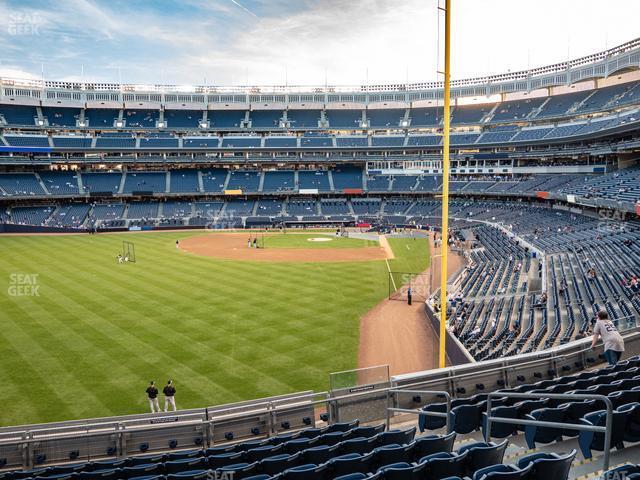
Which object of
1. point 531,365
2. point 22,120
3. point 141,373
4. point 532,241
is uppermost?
point 22,120

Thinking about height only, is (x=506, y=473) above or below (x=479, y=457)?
above

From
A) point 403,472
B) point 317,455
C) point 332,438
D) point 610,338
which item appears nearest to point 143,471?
point 317,455

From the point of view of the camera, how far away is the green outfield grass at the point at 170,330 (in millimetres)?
17375

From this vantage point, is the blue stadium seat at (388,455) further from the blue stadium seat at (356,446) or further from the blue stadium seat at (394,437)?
the blue stadium seat at (394,437)

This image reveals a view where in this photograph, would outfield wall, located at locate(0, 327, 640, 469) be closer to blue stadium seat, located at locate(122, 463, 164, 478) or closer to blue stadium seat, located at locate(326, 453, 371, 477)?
blue stadium seat, located at locate(122, 463, 164, 478)

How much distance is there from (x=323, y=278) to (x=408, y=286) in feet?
22.2

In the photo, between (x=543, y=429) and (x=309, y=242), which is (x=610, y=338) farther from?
(x=309, y=242)

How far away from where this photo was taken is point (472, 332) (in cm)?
2122

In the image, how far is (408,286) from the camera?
33.5 metres

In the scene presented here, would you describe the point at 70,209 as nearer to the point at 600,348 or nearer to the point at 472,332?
the point at 472,332

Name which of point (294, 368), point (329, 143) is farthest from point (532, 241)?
point (329, 143)

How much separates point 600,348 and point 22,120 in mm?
90731

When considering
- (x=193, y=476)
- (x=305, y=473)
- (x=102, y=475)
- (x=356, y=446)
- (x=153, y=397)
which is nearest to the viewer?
(x=305, y=473)

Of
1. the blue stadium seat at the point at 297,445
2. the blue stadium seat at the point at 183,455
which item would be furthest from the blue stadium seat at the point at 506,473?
the blue stadium seat at the point at 183,455
